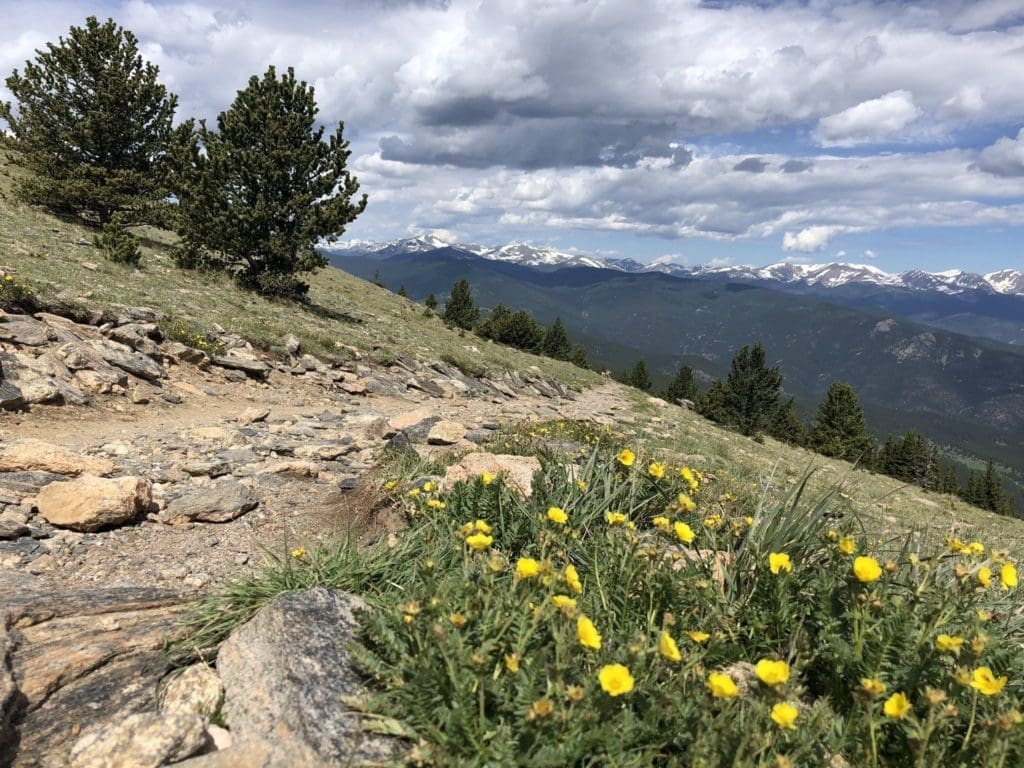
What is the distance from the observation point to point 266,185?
23.1 m

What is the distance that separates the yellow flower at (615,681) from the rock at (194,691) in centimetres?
187

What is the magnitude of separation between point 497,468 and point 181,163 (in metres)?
26.5

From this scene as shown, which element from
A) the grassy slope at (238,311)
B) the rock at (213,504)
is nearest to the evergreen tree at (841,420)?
the grassy slope at (238,311)

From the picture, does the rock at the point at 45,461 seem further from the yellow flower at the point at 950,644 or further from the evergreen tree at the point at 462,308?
the evergreen tree at the point at 462,308

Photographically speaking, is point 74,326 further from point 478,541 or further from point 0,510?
point 478,541

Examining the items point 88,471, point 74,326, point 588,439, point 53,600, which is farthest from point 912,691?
point 74,326

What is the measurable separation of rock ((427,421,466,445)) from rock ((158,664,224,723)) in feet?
20.7

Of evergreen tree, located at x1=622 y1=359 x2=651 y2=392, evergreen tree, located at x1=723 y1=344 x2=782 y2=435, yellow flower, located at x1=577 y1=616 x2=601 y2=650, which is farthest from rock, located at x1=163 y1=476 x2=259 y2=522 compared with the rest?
evergreen tree, located at x1=622 y1=359 x2=651 y2=392

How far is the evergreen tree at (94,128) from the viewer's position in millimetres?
24141

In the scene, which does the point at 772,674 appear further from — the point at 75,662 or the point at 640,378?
the point at 640,378

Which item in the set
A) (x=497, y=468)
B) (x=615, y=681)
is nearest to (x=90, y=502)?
(x=497, y=468)

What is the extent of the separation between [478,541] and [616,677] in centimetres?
99

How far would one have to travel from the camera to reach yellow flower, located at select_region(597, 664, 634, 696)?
2.01 metres

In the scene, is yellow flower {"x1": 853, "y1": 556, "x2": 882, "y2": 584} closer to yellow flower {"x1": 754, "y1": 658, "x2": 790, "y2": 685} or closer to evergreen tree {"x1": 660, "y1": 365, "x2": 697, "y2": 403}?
yellow flower {"x1": 754, "y1": 658, "x2": 790, "y2": 685}
